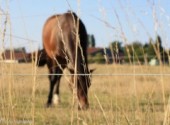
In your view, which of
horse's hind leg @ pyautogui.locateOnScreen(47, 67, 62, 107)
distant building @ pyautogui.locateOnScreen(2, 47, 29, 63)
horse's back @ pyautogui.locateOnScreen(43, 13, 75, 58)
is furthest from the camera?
horse's hind leg @ pyautogui.locateOnScreen(47, 67, 62, 107)

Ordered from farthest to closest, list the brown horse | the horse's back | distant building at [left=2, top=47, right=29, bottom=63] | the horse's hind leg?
the horse's hind leg
the horse's back
the brown horse
distant building at [left=2, top=47, right=29, bottom=63]

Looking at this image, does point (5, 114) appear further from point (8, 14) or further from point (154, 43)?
point (154, 43)

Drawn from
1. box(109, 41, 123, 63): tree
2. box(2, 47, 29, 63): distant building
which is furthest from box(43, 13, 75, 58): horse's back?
box(109, 41, 123, 63): tree

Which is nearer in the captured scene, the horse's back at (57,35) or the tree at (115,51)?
the tree at (115,51)

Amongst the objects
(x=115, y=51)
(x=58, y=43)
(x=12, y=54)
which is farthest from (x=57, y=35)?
(x=12, y=54)

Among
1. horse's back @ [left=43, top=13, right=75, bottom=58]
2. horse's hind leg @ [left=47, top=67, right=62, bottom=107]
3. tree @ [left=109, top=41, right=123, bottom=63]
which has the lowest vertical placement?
horse's hind leg @ [left=47, top=67, right=62, bottom=107]

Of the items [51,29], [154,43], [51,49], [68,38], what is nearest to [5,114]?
[154,43]

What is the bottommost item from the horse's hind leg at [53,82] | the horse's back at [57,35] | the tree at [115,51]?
the horse's hind leg at [53,82]

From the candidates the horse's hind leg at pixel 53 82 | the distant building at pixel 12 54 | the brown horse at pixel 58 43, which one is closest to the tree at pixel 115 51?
the distant building at pixel 12 54

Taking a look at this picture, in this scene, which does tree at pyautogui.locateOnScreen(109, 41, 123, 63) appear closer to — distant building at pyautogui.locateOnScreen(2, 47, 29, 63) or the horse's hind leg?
distant building at pyautogui.locateOnScreen(2, 47, 29, 63)

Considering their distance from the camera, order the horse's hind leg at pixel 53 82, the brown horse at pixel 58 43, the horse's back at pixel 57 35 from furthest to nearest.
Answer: the horse's hind leg at pixel 53 82
the horse's back at pixel 57 35
the brown horse at pixel 58 43

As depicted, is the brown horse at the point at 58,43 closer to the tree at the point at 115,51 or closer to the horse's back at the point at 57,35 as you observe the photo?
the horse's back at the point at 57,35

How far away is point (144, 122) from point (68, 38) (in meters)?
5.83

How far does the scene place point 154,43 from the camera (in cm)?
317
